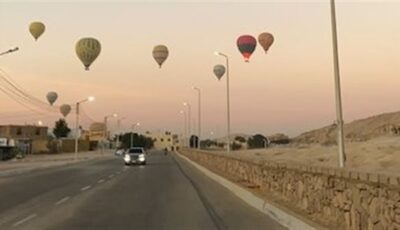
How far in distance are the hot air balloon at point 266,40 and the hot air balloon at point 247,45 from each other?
3.37 ft

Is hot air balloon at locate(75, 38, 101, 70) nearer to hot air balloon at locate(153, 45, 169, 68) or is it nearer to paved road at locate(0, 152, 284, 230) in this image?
hot air balloon at locate(153, 45, 169, 68)

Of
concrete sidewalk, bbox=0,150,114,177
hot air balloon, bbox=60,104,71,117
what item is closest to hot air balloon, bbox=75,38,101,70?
concrete sidewalk, bbox=0,150,114,177

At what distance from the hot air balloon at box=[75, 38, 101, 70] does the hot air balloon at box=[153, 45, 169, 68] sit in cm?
783

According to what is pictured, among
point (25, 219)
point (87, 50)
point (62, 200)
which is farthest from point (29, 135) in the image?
point (25, 219)

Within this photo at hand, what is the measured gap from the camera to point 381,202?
9898 mm

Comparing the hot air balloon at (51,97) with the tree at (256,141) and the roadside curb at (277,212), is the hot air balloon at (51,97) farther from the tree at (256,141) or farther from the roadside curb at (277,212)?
the roadside curb at (277,212)

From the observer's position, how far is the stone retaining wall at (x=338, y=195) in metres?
9.68

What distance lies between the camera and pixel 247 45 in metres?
60.5

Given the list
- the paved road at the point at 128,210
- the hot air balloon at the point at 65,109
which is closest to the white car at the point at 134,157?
the paved road at the point at 128,210

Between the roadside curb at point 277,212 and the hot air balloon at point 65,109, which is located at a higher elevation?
the hot air balloon at point 65,109

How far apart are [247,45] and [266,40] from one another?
2018 millimetres

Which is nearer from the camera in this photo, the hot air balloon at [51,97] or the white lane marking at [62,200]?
the white lane marking at [62,200]

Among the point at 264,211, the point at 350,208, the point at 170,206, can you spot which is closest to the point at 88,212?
the point at 170,206

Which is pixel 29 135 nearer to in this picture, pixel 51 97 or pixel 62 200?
pixel 51 97
